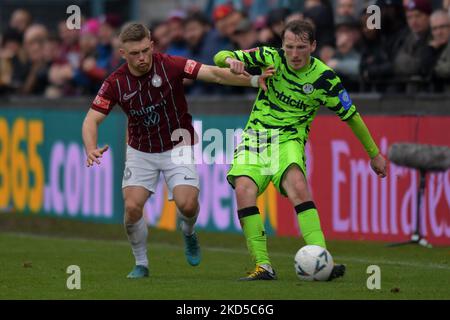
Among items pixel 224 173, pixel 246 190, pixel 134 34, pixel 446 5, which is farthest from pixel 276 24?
pixel 246 190

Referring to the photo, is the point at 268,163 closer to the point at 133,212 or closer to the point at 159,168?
the point at 159,168

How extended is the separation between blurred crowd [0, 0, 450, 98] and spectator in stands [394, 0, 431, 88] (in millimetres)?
12

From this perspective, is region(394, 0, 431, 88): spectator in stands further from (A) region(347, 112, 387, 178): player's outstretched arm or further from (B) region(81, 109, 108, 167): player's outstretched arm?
(B) region(81, 109, 108, 167): player's outstretched arm

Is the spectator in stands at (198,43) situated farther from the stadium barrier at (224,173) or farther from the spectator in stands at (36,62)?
the spectator in stands at (36,62)

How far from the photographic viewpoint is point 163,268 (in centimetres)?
1240

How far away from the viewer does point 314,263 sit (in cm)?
1033

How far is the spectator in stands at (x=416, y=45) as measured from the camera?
1541 cm

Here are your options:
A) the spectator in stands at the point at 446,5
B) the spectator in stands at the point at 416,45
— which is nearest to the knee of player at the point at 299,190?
the spectator in stands at the point at 416,45

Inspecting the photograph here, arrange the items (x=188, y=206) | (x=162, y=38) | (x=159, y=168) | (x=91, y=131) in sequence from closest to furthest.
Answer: (x=91, y=131) → (x=188, y=206) → (x=159, y=168) → (x=162, y=38)

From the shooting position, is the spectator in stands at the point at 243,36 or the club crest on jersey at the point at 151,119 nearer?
the club crest on jersey at the point at 151,119

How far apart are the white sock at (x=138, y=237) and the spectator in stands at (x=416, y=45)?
545 centimetres

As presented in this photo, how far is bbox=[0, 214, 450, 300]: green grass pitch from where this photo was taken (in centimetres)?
982

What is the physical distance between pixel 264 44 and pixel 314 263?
7.20 metres
